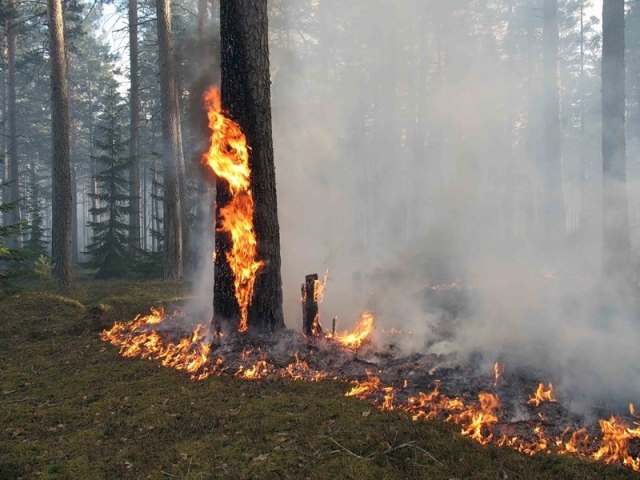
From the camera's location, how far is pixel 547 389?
16.1ft

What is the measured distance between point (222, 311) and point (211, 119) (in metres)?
3.00

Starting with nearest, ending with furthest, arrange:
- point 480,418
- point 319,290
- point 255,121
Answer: point 480,418, point 255,121, point 319,290

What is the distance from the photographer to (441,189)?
26734mm

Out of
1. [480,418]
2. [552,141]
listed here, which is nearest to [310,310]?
[480,418]

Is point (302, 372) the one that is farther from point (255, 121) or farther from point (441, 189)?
point (441, 189)

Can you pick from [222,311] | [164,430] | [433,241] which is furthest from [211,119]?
[433,241]

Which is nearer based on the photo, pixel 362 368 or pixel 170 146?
pixel 362 368

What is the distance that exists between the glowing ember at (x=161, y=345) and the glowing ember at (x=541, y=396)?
12.6ft

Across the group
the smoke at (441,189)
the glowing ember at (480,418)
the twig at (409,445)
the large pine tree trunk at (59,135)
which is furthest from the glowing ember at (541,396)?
the large pine tree trunk at (59,135)

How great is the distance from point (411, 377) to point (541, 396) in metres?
1.46

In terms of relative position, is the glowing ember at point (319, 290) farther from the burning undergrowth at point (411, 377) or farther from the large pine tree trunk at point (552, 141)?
the large pine tree trunk at point (552, 141)

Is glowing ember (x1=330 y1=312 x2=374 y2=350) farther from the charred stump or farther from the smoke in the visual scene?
the smoke

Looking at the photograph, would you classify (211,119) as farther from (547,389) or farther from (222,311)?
(547,389)

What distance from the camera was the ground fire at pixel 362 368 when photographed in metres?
3.94
